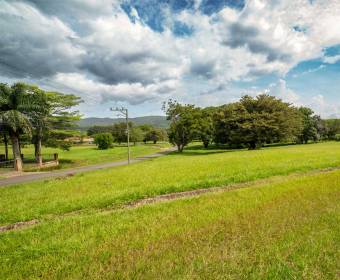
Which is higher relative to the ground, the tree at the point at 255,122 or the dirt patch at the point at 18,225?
the tree at the point at 255,122

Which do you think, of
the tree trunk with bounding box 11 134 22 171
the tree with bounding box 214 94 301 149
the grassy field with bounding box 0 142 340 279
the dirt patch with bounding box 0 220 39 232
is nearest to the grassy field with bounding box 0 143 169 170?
the tree trunk with bounding box 11 134 22 171

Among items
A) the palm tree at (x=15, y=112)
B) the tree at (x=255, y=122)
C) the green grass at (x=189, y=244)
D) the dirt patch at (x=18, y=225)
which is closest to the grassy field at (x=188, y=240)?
the green grass at (x=189, y=244)

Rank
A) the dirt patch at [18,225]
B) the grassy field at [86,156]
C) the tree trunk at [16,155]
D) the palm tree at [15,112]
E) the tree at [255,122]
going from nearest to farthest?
the dirt patch at [18,225] < the palm tree at [15,112] < the tree trunk at [16,155] < the grassy field at [86,156] < the tree at [255,122]

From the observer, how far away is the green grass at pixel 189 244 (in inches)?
142

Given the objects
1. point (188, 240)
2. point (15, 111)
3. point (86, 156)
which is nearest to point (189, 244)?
point (188, 240)

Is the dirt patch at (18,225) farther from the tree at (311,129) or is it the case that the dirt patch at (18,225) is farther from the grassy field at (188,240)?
the tree at (311,129)

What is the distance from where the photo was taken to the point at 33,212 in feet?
25.2

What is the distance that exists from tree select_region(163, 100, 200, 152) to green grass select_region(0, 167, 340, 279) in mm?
40377

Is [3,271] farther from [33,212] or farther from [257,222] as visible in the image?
[257,222]

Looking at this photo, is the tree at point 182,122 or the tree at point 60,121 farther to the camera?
the tree at point 182,122

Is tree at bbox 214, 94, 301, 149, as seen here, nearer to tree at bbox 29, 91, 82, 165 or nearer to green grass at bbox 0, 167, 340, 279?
tree at bbox 29, 91, 82, 165

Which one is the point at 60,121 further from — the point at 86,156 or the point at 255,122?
the point at 255,122

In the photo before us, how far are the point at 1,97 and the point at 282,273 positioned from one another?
1257 inches

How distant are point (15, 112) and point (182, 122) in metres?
30.9
